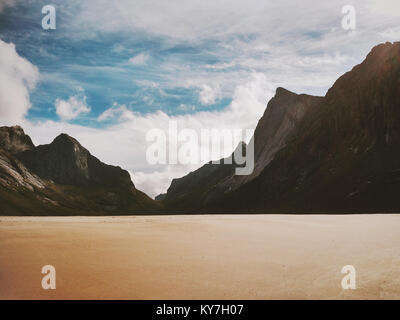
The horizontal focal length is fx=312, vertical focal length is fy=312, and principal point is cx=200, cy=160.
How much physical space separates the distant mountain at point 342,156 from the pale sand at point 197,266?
8835 centimetres

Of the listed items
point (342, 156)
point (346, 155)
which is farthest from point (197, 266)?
point (342, 156)

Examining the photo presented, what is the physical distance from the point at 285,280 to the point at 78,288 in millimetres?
7148

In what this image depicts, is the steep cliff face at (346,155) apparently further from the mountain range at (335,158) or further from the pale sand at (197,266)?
the pale sand at (197,266)

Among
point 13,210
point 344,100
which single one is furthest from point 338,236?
point 13,210

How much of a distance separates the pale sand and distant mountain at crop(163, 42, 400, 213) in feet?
290

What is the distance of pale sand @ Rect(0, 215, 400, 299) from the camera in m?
10.1

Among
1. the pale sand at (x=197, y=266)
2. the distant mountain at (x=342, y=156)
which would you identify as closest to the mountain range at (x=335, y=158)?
the distant mountain at (x=342, y=156)

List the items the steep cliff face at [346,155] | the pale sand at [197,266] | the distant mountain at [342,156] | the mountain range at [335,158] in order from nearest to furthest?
1. the pale sand at [197,266]
2. the steep cliff face at [346,155]
3. the distant mountain at [342,156]
4. the mountain range at [335,158]

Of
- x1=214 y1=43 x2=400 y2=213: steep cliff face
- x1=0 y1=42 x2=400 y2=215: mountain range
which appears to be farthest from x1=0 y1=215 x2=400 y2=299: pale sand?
x1=0 y1=42 x2=400 y2=215: mountain range

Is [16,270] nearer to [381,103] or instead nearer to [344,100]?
[381,103]

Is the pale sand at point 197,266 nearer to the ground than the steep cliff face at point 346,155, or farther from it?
nearer to the ground

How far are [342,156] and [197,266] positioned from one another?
129 metres

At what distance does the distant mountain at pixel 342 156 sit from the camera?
348 ft
